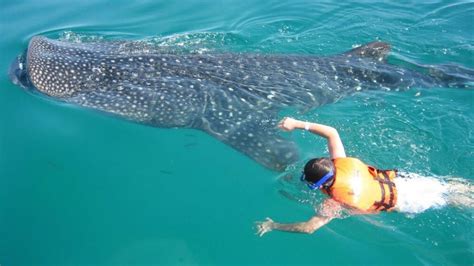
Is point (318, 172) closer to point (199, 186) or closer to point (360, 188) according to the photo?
point (360, 188)

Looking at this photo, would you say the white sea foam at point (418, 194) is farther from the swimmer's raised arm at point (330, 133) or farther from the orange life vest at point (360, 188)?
the swimmer's raised arm at point (330, 133)

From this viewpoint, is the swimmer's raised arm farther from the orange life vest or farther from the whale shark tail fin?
the whale shark tail fin

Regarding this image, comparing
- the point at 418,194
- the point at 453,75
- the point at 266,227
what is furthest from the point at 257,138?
the point at 453,75

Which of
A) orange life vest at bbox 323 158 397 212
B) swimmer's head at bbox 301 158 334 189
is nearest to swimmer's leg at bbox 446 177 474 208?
orange life vest at bbox 323 158 397 212

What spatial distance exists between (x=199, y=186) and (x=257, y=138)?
115cm

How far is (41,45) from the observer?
24.4 ft

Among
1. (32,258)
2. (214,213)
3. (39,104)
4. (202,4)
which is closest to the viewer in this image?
(32,258)

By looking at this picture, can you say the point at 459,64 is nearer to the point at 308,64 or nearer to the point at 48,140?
the point at 308,64

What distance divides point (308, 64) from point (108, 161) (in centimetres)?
361

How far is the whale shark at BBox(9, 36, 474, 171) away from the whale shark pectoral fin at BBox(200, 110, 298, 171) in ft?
0.05

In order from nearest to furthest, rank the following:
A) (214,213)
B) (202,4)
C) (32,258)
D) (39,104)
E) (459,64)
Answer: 1. (32,258)
2. (214,213)
3. (39,104)
4. (459,64)
5. (202,4)

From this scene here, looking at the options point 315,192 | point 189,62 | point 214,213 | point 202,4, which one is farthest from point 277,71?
point 202,4

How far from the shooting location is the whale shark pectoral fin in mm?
6207

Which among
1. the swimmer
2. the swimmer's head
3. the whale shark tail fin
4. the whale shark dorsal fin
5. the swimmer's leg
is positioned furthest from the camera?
the whale shark dorsal fin
